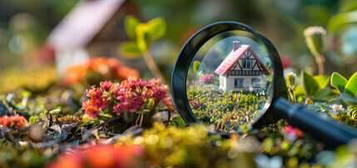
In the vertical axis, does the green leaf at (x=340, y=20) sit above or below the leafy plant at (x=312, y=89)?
above

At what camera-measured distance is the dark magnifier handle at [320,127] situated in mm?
1189

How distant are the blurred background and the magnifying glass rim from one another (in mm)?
903

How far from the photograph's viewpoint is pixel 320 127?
1209 mm

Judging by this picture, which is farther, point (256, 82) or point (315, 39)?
point (315, 39)

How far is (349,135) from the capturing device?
3.91 feet

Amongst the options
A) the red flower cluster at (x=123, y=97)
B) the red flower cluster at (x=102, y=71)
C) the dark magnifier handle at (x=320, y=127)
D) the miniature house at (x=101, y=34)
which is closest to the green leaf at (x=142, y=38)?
the red flower cluster at (x=102, y=71)

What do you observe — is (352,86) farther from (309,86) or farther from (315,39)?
(315,39)

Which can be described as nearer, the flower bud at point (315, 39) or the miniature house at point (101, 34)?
the flower bud at point (315, 39)

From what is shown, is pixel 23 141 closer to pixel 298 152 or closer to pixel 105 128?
pixel 105 128

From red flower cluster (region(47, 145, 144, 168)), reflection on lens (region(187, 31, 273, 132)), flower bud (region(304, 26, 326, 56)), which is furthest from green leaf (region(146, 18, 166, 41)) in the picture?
red flower cluster (region(47, 145, 144, 168))

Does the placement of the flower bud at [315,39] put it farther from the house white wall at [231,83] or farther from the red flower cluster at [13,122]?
the red flower cluster at [13,122]

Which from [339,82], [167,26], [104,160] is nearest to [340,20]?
[339,82]

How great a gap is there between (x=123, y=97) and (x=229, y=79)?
222 millimetres

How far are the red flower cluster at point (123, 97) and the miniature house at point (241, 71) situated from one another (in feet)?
0.45
